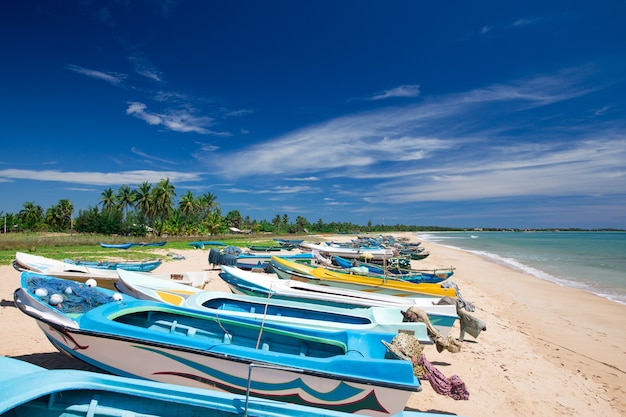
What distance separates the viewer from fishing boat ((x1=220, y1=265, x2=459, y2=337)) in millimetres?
7852

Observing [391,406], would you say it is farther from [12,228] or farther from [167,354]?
[12,228]

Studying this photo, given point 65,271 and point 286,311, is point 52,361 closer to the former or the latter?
point 286,311

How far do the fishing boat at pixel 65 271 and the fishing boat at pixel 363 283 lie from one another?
234 inches

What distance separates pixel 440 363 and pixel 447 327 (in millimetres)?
850

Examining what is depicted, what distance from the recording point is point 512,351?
28.6 feet

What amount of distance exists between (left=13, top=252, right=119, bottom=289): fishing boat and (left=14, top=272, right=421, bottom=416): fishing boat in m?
5.67

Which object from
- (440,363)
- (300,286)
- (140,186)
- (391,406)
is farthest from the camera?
(140,186)

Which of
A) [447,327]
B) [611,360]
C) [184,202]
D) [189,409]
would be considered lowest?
[611,360]

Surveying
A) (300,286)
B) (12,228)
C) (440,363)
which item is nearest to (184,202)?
(12,228)

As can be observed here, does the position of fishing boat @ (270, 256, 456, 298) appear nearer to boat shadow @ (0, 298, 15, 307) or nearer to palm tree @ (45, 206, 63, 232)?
boat shadow @ (0, 298, 15, 307)

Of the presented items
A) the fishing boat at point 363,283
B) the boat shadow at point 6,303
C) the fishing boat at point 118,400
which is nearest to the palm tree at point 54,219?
the boat shadow at point 6,303

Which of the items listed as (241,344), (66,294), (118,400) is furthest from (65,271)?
(118,400)

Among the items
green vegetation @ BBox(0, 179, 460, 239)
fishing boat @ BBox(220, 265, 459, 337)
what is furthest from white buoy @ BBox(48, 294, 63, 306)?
green vegetation @ BBox(0, 179, 460, 239)

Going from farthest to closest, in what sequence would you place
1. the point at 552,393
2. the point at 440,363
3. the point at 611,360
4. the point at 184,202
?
the point at 184,202 < the point at 611,360 < the point at 440,363 < the point at 552,393
